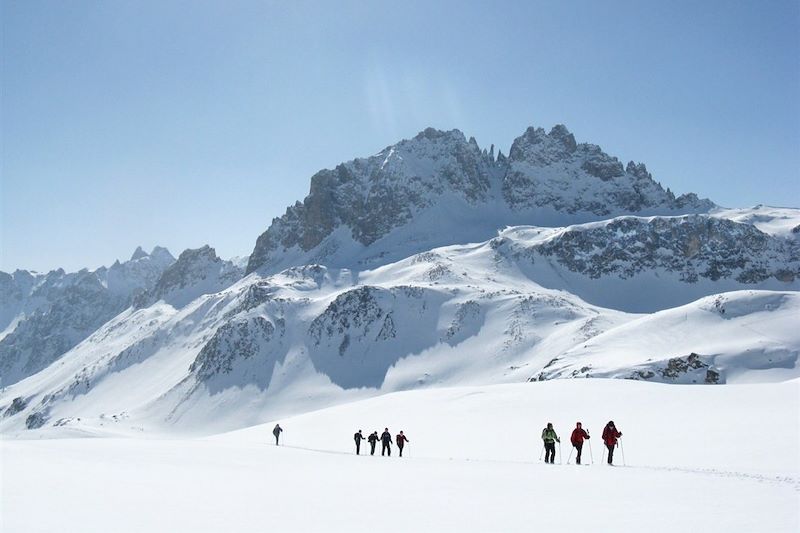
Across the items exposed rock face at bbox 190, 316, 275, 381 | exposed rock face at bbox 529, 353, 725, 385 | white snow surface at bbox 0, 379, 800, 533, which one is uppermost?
exposed rock face at bbox 190, 316, 275, 381

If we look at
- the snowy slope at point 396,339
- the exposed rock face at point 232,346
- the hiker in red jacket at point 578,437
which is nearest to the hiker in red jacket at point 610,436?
the hiker in red jacket at point 578,437

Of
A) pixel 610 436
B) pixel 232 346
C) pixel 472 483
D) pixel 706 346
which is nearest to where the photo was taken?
pixel 472 483

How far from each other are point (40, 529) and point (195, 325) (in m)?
193

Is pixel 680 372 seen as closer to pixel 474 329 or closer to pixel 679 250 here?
pixel 474 329

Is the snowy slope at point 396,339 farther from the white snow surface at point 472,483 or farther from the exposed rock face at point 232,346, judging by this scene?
the white snow surface at point 472,483

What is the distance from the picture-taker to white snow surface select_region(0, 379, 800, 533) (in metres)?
11.1

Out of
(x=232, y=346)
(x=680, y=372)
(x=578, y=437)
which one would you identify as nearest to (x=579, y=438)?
(x=578, y=437)

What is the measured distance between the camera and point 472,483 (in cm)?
1594

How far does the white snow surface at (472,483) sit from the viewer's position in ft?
36.3

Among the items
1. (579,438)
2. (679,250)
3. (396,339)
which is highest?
(679,250)

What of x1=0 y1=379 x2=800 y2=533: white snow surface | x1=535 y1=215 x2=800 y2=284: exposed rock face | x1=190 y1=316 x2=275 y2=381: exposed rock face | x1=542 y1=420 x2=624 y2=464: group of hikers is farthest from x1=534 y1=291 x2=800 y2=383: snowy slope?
x1=535 y1=215 x2=800 y2=284: exposed rock face

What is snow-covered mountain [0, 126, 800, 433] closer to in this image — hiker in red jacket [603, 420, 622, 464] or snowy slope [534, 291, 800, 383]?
snowy slope [534, 291, 800, 383]

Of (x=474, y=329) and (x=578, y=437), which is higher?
(x=474, y=329)

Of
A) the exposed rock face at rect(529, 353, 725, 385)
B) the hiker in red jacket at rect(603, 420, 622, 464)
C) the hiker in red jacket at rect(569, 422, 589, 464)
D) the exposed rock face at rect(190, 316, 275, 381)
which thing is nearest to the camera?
the hiker in red jacket at rect(603, 420, 622, 464)
